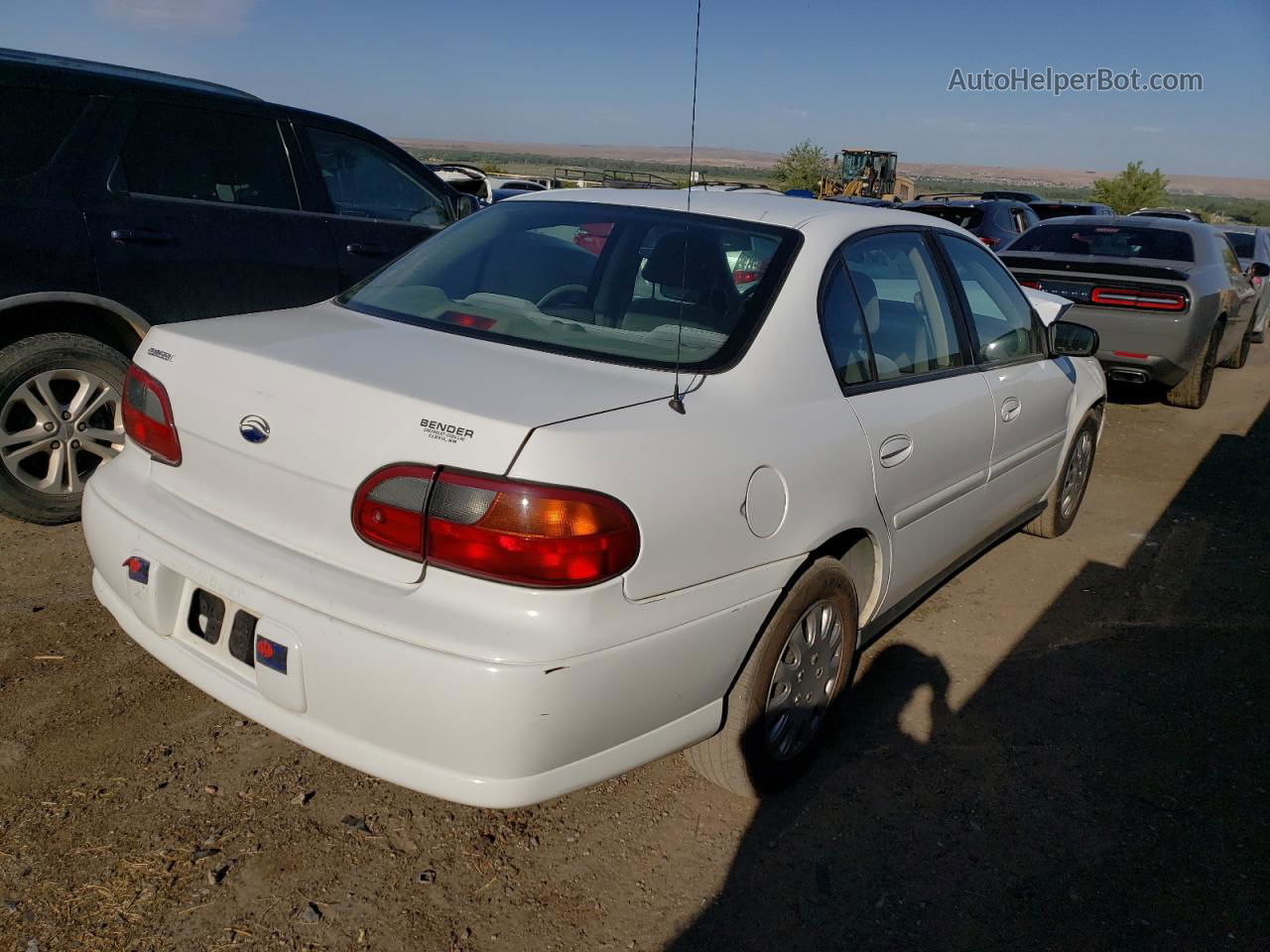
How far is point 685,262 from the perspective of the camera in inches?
111

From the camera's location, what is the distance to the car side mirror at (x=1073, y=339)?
4.11 metres

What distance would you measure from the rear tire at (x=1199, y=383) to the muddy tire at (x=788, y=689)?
6787 millimetres

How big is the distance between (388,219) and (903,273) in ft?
9.98

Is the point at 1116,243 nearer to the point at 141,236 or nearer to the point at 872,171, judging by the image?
the point at 141,236

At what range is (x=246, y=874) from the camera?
2.31 metres

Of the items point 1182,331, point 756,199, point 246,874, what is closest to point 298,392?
point 246,874

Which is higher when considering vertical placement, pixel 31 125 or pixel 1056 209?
pixel 31 125

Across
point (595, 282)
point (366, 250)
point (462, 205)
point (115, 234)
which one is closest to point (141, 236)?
point (115, 234)

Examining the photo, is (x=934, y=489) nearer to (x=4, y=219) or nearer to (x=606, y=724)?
(x=606, y=724)

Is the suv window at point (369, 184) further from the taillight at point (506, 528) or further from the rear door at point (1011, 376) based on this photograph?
the taillight at point (506, 528)

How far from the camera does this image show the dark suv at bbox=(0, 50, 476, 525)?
12.9ft

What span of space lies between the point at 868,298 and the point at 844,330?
26 centimetres

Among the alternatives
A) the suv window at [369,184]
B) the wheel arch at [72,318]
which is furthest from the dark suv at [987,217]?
the wheel arch at [72,318]

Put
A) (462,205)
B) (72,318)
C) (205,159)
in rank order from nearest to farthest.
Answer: (72,318) → (205,159) → (462,205)
